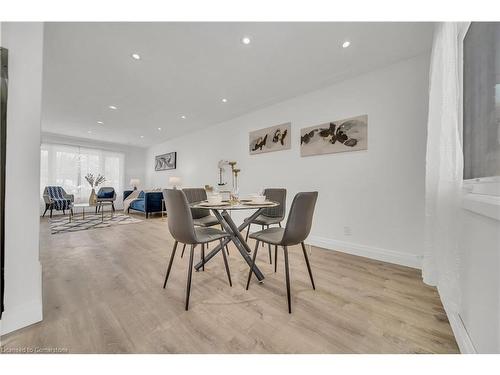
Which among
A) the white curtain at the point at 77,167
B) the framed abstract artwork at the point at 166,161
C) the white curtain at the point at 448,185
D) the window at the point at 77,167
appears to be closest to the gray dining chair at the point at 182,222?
the white curtain at the point at 448,185

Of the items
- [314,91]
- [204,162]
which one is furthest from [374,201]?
[204,162]

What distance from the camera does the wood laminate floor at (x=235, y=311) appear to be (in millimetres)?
1047

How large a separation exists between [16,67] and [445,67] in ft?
8.75

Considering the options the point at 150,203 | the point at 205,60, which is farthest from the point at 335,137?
the point at 150,203

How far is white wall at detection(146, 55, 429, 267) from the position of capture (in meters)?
2.13

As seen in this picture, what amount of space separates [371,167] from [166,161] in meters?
6.08

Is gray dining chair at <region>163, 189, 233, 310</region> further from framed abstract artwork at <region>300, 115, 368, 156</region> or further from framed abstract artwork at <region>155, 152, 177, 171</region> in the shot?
framed abstract artwork at <region>155, 152, 177, 171</region>

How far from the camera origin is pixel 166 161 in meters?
6.47

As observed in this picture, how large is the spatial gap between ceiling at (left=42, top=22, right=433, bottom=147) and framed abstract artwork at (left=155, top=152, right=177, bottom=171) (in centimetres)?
243

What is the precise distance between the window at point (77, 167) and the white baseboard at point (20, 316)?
6716 mm

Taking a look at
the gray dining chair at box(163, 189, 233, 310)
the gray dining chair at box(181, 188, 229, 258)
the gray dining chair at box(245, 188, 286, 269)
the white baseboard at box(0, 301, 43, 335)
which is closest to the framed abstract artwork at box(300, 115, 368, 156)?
the gray dining chair at box(245, 188, 286, 269)

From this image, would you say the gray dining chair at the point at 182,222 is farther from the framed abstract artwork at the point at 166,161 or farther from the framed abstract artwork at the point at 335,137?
the framed abstract artwork at the point at 166,161

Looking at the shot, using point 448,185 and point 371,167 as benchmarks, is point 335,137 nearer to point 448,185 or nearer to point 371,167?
point 371,167
